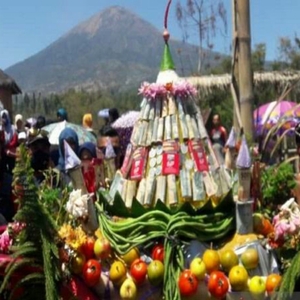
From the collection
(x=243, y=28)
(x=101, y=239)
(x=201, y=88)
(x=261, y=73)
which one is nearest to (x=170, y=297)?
(x=101, y=239)

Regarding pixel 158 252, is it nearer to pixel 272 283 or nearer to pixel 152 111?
pixel 272 283

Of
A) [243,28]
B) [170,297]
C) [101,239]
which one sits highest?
[243,28]

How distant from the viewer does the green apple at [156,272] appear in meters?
Answer: 3.53

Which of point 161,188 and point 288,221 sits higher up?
point 161,188

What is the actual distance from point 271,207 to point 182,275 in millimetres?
782

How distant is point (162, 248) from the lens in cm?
364

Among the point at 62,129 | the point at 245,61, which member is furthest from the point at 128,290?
the point at 62,129

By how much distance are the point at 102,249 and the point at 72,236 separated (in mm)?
161

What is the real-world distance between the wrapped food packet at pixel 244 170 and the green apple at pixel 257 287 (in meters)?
0.39

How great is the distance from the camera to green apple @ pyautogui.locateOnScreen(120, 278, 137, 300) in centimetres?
353

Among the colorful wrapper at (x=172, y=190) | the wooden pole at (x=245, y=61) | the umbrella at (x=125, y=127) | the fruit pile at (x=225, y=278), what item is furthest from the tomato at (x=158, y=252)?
the umbrella at (x=125, y=127)

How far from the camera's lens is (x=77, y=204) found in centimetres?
363

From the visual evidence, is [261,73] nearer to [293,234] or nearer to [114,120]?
[114,120]

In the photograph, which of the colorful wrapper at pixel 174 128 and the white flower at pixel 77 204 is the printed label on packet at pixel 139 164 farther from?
the white flower at pixel 77 204
